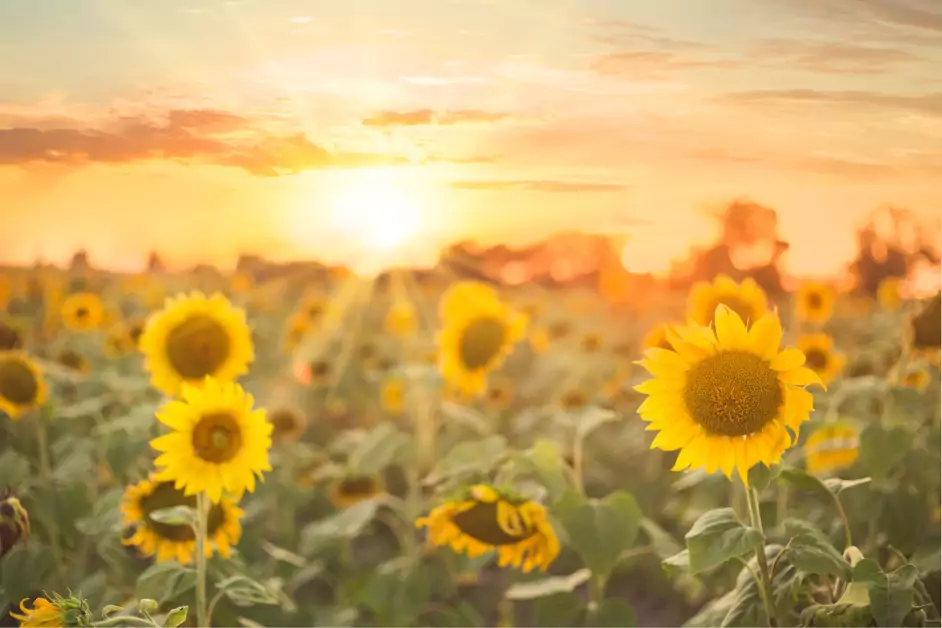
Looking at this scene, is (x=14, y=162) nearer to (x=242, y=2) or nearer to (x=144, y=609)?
(x=242, y=2)

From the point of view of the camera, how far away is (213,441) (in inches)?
56.9

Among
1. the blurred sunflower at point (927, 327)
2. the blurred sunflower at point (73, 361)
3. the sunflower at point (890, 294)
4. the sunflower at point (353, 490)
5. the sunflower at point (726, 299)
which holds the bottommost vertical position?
the sunflower at point (353, 490)

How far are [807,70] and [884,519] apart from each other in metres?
0.82

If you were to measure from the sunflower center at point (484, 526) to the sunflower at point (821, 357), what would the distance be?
980 mm

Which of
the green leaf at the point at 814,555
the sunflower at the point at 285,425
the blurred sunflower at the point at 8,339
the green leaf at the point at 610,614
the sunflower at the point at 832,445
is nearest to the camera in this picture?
the green leaf at the point at 814,555

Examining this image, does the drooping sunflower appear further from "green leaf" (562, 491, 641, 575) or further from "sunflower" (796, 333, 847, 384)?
"green leaf" (562, 491, 641, 575)

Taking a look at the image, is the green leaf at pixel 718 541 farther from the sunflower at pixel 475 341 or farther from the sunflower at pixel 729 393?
the sunflower at pixel 475 341

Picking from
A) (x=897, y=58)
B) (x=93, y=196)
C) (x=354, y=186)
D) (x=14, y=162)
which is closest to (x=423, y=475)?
(x=354, y=186)

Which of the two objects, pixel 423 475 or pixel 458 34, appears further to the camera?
pixel 423 475

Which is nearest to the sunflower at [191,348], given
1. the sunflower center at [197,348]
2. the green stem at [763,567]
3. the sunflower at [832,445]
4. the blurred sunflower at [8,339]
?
the sunflower center at [197,348]

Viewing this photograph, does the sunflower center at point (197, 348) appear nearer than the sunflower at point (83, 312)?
Yes

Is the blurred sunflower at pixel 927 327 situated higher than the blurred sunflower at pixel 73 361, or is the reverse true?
the blurred sunflower at pixel 927 327

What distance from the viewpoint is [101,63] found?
171cm

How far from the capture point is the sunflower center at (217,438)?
56.6 inches
